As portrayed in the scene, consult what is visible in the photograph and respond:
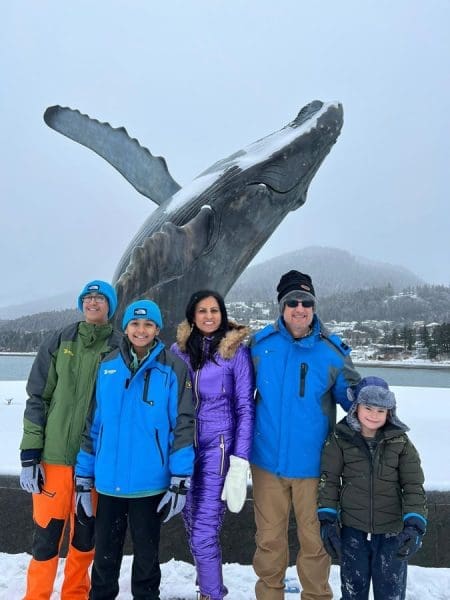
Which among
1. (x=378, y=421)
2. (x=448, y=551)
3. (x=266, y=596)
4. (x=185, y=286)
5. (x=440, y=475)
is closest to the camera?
(x=378, y=421)

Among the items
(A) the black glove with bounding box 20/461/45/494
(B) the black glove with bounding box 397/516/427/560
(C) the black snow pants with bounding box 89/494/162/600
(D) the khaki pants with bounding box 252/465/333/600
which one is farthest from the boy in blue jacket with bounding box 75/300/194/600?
(B) the black glove with bounding box 397/516/427/560

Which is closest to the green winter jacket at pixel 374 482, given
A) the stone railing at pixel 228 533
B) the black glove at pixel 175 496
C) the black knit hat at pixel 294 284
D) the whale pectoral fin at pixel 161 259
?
the black glove at pixel 175 496

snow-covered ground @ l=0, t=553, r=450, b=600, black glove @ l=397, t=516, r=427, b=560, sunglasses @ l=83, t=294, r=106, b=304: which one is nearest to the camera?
black glove @ l=397, t=516, r=427, b=560

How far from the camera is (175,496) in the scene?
245 centimetres

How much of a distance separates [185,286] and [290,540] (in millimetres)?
2200

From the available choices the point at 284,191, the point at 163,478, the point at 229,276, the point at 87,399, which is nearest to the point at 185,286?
the point at 229,276

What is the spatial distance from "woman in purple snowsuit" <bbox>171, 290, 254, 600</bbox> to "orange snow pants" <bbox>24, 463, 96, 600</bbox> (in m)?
0.63

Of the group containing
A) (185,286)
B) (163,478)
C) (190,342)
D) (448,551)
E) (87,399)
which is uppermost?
(185,286)

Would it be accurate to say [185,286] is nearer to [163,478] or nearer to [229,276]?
[229,276]

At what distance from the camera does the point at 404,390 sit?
29.4 feet

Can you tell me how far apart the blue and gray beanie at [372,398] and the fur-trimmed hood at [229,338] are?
667 millimetres

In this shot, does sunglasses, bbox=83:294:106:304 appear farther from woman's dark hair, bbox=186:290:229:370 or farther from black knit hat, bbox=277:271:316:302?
black knit hat, bbox=277:271:316:302

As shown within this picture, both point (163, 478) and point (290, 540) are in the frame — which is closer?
point (163, 478)

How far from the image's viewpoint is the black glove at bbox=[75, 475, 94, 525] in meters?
2.57
